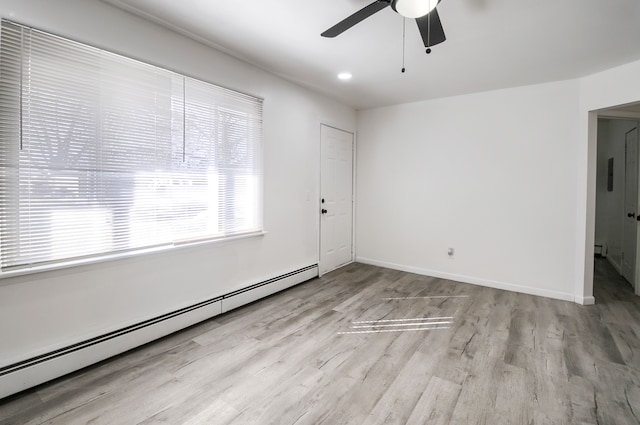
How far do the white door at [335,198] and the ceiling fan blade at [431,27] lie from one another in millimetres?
2259

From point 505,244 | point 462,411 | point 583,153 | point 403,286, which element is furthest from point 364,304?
point 583,153

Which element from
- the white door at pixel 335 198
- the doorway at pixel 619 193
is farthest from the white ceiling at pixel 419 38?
the doorway at pixel 619 193

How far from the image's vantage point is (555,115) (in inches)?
136

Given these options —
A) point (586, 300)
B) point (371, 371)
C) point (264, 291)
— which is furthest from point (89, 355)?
point (586, 300)

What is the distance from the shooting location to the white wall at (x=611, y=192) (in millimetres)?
4645

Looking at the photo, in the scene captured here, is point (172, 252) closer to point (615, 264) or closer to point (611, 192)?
point (615, 264)

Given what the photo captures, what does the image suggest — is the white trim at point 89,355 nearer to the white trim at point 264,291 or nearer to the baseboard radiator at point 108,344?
the baseboard radiator at point 108,344

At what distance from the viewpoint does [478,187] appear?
157 inches

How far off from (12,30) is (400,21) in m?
2.51

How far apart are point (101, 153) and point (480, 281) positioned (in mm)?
4334

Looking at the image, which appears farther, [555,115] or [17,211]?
[555,115]

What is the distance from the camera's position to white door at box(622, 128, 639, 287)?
3811 mm

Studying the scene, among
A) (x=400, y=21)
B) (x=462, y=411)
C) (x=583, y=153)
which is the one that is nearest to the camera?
(x=462, y=411)

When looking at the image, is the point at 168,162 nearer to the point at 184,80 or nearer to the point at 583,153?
the point at 184,80
